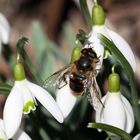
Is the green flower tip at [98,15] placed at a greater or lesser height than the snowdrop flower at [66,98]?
greater

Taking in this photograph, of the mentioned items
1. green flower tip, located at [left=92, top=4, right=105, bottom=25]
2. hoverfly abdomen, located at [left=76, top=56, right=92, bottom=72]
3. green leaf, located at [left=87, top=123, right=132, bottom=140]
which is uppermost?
green flower tip, located at [left=92, top=4, right=105, bottom=25]

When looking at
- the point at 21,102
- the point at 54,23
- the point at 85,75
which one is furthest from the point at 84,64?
the point at 54,23

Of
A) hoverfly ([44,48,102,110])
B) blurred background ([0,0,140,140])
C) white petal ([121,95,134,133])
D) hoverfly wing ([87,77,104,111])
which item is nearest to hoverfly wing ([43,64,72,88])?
hoverfly ([44,48,102,110])

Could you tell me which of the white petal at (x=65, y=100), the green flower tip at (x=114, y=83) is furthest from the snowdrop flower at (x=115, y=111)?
the white petal at (x=65, y=100)

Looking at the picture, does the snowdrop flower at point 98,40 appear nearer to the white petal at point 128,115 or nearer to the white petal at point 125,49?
the white petal at point 125,49

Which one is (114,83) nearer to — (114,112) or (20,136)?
(114,112)

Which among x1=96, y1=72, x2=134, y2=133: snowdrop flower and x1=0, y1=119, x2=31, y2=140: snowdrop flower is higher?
x1=96, y1=72, x2=134, y2=133: snowdrop flower

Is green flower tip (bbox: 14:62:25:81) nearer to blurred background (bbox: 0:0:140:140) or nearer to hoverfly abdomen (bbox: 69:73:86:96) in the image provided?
hoverfly abdomen (bbox: 69:73:86:96)
